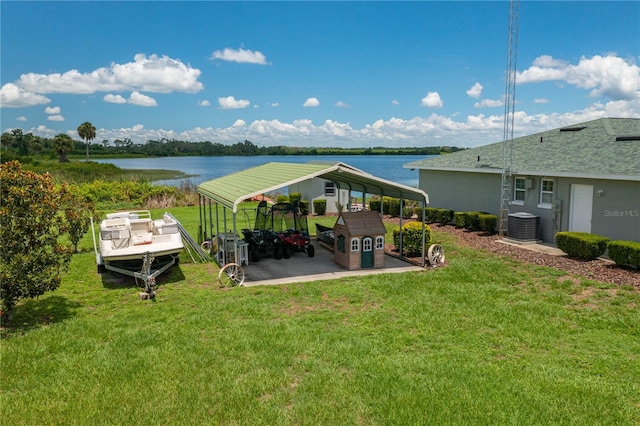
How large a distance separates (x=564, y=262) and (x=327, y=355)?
30.2 ft

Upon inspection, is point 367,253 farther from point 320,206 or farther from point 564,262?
point 320,206

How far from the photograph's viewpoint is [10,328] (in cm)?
770

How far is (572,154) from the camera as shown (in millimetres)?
16375

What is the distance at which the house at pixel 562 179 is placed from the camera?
13.5 meters

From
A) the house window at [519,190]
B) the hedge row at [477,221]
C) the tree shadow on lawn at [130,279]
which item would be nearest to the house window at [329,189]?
the hedge row at [477,221]

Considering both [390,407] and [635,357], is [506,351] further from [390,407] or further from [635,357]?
[390,407]

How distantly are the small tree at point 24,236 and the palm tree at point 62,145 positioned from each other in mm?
68238

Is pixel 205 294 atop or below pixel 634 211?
below

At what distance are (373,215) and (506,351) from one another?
628 centimetres

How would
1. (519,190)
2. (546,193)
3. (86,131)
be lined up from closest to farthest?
(546,193) → (519,190) → (86,131)

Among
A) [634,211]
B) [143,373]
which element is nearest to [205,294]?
[143,373]

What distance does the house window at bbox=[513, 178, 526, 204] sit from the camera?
17.1 metres

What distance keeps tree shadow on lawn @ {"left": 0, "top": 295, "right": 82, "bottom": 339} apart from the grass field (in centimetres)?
4

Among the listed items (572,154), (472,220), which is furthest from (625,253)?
(472,220)
